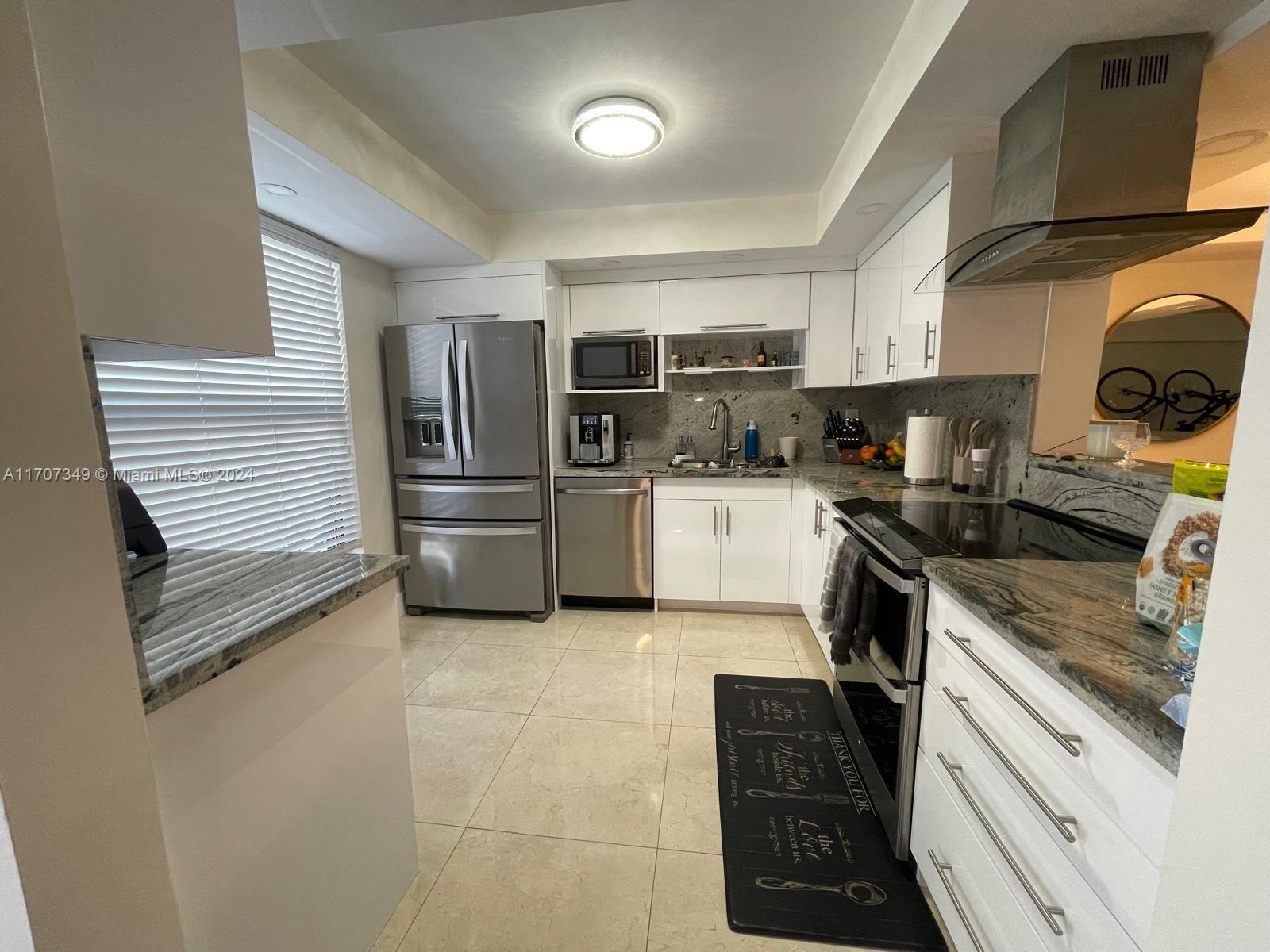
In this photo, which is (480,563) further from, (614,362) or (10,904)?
(10,904)

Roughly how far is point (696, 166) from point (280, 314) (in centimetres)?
203

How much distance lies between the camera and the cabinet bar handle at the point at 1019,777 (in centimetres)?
76

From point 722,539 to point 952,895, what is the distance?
195 cm

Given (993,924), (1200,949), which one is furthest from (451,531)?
(1200,949)

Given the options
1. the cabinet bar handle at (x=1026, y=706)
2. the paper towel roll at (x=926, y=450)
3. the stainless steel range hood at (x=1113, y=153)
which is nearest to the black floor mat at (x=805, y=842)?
the cabinet bar handle at (x=1026, y=706)

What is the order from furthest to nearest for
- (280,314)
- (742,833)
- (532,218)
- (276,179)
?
1. (532,218)
2. (280,314)
3. (276,179)
4. (742,833)

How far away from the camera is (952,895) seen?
43.6 inches

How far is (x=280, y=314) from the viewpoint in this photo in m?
2.22

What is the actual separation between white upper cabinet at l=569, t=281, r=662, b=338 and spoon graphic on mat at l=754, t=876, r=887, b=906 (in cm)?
270

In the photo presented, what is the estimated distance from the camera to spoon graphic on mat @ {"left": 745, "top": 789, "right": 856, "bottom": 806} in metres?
1.63

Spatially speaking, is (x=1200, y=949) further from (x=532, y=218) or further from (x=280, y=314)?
(x=532, y=218)

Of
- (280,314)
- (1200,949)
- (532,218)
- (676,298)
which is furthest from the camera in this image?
(676,298)

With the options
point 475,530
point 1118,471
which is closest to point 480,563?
point 475,530

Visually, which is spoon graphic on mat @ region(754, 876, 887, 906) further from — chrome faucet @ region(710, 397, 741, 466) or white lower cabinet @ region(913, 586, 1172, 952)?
chrome faucet @ region(710, 397, 741, 466)
